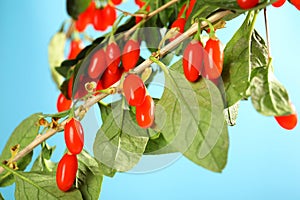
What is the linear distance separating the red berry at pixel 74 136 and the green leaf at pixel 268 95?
144 mm

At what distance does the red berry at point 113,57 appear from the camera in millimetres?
462

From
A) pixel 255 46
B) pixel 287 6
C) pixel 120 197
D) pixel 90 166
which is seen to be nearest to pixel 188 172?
pixel 120 197

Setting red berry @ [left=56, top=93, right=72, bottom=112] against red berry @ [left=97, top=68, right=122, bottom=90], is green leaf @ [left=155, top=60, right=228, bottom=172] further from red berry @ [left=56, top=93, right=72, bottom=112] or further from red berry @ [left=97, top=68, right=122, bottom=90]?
red berry @ [left=56, top=93, right=72, bottom=112]

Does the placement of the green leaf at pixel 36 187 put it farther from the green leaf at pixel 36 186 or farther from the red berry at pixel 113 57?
the red berry at pixel 113 57

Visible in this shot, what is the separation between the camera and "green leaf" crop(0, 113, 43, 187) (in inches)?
20.3

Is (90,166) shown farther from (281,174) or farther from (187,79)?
(281,174)

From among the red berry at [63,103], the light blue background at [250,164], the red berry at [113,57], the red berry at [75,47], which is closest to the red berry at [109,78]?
the red berry at [113,57]

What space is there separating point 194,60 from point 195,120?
4cm

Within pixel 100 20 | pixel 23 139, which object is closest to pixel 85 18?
pixel 100 20

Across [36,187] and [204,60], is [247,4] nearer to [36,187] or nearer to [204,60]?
[204,60]

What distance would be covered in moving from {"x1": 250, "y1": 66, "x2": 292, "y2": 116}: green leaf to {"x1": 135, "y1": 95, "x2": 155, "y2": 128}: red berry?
0.25ft

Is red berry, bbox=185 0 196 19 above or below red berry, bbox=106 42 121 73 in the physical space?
above

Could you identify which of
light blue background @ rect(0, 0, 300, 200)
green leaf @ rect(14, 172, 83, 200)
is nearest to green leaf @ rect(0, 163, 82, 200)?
green leaf @ rect(14, 172, 83, 200)

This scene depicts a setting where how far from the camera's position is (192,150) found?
1.11 ft
